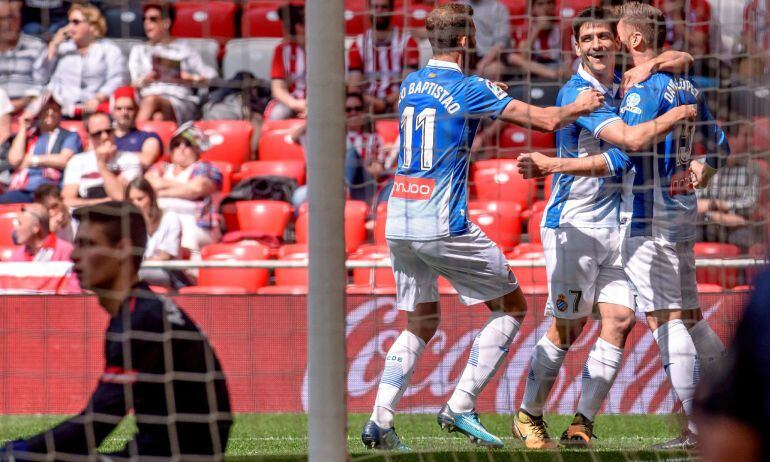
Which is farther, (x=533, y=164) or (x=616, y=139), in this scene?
(x=616, y=139)

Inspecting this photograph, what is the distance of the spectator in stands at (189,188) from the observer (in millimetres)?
7672

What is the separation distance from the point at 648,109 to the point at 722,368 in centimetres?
397

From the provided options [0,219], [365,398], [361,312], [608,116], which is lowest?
[365,398]

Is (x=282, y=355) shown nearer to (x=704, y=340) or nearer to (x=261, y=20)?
(x=704, y=340)

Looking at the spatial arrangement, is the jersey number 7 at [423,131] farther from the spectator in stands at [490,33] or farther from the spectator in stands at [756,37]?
the spectator in stands at [490,33]

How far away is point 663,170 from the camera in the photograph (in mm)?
5188

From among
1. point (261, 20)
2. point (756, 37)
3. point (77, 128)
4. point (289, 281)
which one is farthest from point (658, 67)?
point (261, 20)

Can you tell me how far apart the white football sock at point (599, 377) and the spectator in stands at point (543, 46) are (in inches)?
94.1

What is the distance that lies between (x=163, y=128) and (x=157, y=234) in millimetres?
1273

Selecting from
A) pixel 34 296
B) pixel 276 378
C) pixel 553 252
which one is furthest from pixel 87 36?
pixel 553 252

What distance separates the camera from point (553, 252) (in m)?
5.25

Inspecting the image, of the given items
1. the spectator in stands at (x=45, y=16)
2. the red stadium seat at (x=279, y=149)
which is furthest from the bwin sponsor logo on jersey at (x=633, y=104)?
the spectator in stands at (x=45, y=16)

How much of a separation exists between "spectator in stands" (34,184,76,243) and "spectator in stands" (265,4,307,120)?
1630mm

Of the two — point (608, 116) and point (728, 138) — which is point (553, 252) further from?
point (728, 138)
